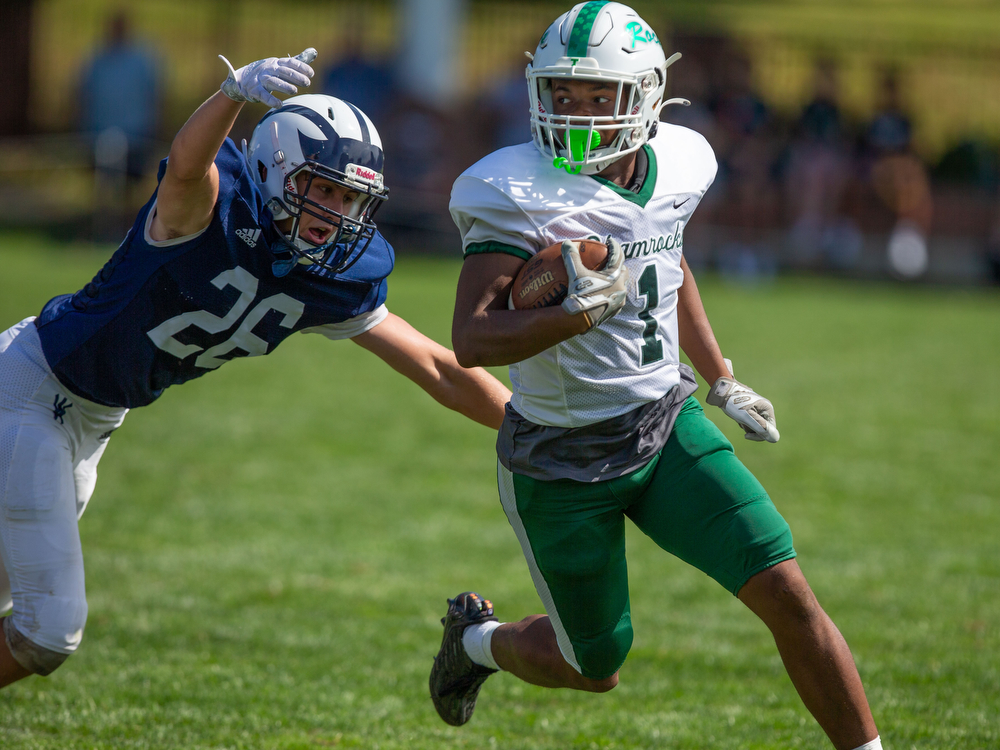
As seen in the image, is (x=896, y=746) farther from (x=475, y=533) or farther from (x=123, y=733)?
(x=475, y=533)

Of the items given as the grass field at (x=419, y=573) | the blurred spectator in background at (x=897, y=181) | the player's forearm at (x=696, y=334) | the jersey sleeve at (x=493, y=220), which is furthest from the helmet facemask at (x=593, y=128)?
the blurred spectator in background at (x=897, y=181)

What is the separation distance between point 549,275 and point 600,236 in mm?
243

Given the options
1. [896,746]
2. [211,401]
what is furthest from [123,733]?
[211,401]

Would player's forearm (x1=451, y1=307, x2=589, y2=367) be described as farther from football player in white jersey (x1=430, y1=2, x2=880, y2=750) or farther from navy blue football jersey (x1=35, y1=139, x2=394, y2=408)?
navy blue football jersey (x1=35, y1=139, x2=394, y2=408)

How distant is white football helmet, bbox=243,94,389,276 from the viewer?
3.08 metres

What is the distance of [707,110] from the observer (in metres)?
15.2

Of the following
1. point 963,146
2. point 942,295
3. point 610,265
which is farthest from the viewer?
point 963,146

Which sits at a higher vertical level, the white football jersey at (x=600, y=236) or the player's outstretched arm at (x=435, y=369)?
the white football jersey at (x=600, y=236)

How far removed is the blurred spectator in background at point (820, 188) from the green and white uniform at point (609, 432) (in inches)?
514

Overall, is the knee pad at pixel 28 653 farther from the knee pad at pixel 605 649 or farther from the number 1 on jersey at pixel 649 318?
the number 1 on jersey at pixel 649 318

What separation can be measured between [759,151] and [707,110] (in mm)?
935

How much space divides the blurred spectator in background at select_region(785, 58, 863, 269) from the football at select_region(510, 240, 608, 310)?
13497 millimetres

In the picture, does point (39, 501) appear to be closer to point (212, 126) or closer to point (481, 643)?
point (212, 126)

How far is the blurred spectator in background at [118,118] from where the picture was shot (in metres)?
→ 13.6
